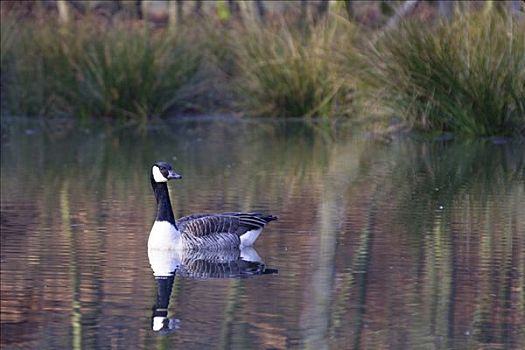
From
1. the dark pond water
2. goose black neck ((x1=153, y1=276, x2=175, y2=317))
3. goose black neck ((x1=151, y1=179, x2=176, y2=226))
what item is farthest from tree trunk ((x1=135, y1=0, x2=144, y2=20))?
goose black neck ((x1=153, y1=276, x2=175, y2=317))

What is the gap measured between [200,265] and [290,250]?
30.0 inches

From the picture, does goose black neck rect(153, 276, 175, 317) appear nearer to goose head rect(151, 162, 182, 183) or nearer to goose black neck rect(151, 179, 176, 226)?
goose black neck rect(151, 179, 176, 226)

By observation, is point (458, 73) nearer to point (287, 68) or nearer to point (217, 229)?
point (287, 68)

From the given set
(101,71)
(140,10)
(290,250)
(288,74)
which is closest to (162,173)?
(290,250)

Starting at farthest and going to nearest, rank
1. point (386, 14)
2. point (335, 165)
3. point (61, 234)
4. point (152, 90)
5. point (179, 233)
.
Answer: point (386, 14)
point (152, 90)
point (335, 165)
point (61, 234)
point (179, 233)

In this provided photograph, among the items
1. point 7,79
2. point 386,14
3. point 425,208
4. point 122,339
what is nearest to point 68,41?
point 7,79

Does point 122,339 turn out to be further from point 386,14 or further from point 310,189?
point 386,14

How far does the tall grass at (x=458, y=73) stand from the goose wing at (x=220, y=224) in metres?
8.47

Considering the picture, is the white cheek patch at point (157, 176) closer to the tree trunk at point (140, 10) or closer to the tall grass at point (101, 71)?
the tall grass at point (101, 71)

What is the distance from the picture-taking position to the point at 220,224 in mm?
10656

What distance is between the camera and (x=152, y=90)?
79.0 feet

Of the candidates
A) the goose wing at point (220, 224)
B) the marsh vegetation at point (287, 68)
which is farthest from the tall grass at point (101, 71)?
the goose wing at point (220, 224)

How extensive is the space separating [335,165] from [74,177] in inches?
118

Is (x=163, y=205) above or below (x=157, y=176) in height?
below
